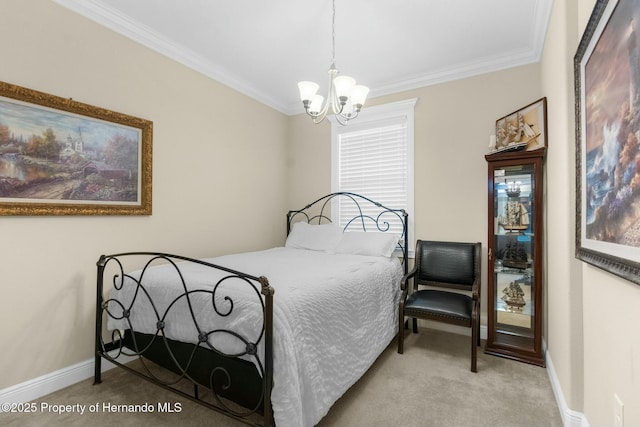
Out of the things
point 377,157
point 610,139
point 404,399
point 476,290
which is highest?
point 377,157

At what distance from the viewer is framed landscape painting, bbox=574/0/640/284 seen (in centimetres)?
99

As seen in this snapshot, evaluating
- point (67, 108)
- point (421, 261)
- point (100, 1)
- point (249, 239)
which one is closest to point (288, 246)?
point (249, 239)

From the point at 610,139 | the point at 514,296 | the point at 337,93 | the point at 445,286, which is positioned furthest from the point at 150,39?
the point at 514,296

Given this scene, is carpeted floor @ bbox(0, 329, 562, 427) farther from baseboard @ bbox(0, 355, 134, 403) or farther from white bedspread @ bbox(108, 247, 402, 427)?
white bedspread @ bbox(108, 247, 402, 427)

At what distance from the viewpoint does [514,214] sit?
272cm

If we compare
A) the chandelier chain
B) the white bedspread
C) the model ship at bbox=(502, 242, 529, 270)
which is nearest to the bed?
the white bedspread

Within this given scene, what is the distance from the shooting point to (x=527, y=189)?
2.64 meters

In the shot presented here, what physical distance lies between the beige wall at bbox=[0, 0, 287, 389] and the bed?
24cm

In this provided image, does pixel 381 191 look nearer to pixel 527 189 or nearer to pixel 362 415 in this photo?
pixel 527 189

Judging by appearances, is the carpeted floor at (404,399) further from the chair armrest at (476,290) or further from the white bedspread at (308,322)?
the chair armrest at (476,290)

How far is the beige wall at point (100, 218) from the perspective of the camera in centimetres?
195

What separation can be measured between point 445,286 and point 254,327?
2.18 metres

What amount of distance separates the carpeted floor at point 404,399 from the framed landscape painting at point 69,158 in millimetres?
1227

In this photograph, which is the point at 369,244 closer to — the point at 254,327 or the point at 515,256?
the point at 515,256
